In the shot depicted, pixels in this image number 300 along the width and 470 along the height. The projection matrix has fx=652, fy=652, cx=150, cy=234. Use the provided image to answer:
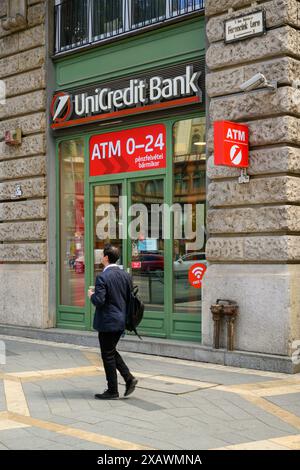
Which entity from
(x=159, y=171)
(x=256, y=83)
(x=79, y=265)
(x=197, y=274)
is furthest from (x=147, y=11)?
(x=79, y=265)

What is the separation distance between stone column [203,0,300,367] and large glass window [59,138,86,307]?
131 inches

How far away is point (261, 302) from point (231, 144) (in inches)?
85.2

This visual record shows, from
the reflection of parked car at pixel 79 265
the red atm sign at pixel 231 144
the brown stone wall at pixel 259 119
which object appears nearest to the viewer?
the red atm sign at pixel 231 144

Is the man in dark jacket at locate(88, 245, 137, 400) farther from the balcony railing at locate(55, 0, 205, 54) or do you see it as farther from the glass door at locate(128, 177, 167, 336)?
the balcony railing at locate(55, 0, 205, 54)

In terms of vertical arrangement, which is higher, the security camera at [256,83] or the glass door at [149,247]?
the security camera at [256,83]

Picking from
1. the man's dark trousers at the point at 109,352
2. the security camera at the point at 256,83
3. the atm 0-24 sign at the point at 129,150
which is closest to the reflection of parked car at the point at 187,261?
the atm 0-24 sign at the point at 129,150

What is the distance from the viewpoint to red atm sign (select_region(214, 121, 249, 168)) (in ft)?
28.0

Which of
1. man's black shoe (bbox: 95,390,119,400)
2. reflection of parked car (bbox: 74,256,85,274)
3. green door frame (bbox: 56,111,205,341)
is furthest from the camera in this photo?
reflection of parked car (bbox: 74,256,85,274)

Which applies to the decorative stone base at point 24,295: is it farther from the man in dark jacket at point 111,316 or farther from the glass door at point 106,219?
the man in dark jacket at point 111,316

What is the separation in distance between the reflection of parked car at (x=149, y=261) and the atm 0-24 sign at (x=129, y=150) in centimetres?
145

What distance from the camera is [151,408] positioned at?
6.68 meters

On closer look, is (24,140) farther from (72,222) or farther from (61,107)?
(72,222)

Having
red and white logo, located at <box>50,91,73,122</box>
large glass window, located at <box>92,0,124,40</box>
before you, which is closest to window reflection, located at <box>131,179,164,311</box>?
red and white logo, located at <box>50,91,73,122</box>

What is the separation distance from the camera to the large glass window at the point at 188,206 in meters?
10.1
